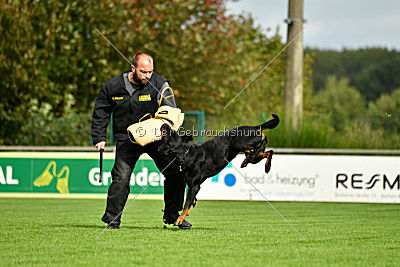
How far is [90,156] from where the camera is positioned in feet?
49.2

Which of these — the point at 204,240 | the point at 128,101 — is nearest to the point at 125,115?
the point at 128,101

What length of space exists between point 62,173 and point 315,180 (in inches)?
226

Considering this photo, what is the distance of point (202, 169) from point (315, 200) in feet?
24.2

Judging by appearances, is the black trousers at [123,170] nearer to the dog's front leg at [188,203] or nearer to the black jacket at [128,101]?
the black jacket at [128,101]

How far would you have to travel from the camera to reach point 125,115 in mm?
7750

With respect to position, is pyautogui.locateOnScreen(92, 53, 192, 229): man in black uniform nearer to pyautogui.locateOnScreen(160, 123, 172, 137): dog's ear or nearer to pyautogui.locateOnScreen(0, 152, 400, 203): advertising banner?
pyautogui.locateOnScreen(160, 123, 172, 137): dog's ear

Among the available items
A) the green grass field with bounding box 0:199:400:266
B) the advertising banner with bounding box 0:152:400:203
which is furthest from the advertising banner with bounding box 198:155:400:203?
the green grass field with bounding box 0:199:400:266

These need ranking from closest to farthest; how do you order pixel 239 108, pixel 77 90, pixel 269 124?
pixel 269 124
pixel 77 90
pixel 239 108

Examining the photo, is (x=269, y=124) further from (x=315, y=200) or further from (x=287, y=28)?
(x=287, y=28)

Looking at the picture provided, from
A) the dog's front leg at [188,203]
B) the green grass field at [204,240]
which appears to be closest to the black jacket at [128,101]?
the dog's front leg at [188,203]

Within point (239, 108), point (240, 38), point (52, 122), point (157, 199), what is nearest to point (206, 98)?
point (239, 108)

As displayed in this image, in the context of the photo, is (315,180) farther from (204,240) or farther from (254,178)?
(204,240)

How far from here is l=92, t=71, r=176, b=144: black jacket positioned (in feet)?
25.2

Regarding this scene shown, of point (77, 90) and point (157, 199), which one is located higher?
point (77, 90)
